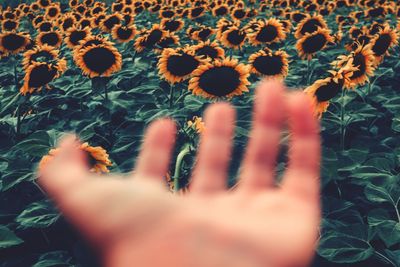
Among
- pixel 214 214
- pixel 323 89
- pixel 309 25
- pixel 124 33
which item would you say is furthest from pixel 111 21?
pixel 214 214

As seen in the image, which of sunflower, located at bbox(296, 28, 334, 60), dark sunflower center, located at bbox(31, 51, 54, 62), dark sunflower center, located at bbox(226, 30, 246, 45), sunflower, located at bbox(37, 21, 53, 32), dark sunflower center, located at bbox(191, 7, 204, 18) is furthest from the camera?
dark sunflower center, located at bbox(191, 7, 204, 18)

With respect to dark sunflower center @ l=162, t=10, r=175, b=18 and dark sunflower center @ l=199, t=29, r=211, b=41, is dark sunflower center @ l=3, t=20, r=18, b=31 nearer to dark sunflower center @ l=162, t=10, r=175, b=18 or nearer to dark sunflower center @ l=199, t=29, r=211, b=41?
dark sunflower center @ l=162, t=10, r=175, b=18

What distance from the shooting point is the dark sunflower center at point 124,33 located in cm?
437

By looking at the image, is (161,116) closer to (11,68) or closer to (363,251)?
(363,251)

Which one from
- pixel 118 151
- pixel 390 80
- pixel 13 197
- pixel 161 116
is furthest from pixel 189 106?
pixel 390 80

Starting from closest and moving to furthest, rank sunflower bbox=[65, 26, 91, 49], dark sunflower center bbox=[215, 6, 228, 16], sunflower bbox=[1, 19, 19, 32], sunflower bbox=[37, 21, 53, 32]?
sunflower bbox=[65, 26, 91, 49] < sunflower bbox=[37, 21, 53, 32] < sunflower bbox=[1, 19, 19, 32] < dark sunflower center bbox=[215, 6, 228, 16]

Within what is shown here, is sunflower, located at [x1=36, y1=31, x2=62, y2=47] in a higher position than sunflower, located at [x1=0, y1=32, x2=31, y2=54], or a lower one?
lower

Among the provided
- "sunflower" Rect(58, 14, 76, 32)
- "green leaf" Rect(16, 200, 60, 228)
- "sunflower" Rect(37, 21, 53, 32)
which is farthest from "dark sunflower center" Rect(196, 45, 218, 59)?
"sunflower" Rect(37, 21, 53, 32)

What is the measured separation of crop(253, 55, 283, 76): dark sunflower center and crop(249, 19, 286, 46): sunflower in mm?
879

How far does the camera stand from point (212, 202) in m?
0.90

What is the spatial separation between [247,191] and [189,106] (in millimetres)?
1887

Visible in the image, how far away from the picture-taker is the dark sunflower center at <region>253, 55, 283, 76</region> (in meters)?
2.97

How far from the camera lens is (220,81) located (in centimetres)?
253

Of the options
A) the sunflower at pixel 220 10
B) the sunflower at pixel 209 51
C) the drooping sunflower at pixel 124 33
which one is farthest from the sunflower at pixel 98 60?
the sunflower at pixel 220 10
